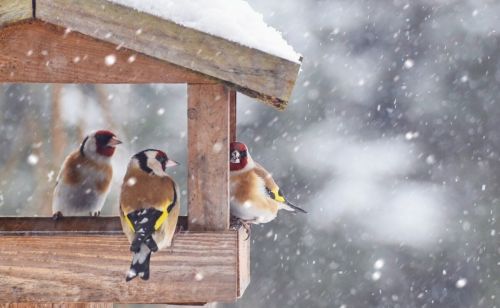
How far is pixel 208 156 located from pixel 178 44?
1.12 ft

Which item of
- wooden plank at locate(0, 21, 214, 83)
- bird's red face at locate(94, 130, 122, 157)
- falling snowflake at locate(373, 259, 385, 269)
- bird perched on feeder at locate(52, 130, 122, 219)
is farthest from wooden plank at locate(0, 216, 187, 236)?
falling snowflake at locate(373, 259, 385, 269)

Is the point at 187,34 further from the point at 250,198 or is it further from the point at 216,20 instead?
the point at 250,198

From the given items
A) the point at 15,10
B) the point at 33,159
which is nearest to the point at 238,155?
the point at 15,10

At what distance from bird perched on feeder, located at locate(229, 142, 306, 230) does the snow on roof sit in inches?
32.7

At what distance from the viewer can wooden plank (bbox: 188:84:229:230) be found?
116 inches

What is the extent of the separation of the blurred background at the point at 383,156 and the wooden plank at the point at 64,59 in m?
5.03

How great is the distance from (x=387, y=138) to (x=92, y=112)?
2566 mm

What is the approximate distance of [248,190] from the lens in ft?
12.4

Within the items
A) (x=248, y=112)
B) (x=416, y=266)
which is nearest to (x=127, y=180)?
(x=248, y=112)

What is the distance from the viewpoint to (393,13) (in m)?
8.61

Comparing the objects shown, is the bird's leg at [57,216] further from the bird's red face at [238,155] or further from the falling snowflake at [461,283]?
the falling snowflake at [461,283]

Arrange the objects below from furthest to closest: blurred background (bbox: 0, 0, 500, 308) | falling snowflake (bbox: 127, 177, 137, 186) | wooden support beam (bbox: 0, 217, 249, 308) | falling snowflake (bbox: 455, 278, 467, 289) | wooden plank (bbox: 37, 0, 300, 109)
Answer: falling snowflake (bbox: 455, 278, 467, 289), blurred background (bbox: 0, 0, 500, 308), falling snowflake (bbox: 127, 177, 137, 186), wooden support beam (bbox: 0, 217, 249, 308), wooden plank (bbox: 37, 0, 300, 109)

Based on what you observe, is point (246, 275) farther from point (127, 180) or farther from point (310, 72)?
point (310, 72)

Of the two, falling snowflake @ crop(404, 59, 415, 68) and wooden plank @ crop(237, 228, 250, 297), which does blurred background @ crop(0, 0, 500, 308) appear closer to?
falling snowflake @ crop(404, 59, 415, 68)
